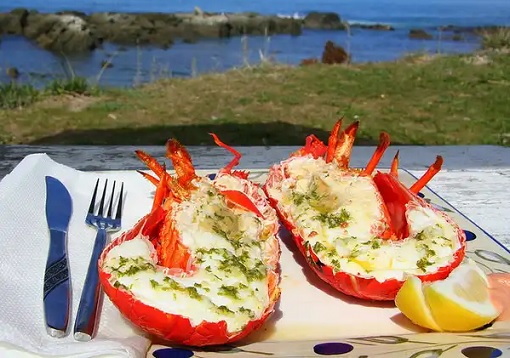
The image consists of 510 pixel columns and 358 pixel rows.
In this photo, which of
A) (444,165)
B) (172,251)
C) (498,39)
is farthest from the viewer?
(498,39)

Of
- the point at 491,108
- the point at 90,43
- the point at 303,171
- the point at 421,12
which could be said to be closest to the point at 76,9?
the point at 90,43

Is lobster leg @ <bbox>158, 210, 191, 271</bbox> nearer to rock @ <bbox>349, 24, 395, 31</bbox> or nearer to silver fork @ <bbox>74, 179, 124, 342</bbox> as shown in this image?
silver fork @ <bbox>74, 179, 124, 342</bbox>

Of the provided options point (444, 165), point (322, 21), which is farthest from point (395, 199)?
point (322, 21)

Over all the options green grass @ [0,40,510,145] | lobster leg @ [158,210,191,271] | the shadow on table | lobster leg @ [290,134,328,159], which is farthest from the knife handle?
the shadow on table

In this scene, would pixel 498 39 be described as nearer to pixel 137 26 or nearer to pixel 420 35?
pixel 137 26

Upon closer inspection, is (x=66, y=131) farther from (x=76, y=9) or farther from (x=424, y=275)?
(x=76, y=9)
